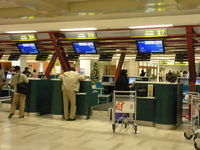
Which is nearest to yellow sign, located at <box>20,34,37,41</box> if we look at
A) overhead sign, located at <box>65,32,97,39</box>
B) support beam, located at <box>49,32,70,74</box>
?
support beam, located at <box>49,32,70,74</box>

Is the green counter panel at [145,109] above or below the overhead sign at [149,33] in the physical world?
below

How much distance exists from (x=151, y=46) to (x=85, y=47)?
7.54 feet

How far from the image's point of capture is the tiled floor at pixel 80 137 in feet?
18.3

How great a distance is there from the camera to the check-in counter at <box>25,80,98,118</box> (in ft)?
29.0

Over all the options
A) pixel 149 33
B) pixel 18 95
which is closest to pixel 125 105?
pixel 149 33

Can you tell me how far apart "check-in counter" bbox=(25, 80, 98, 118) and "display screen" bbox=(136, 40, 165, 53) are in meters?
2.10

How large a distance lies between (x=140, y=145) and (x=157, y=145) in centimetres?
35

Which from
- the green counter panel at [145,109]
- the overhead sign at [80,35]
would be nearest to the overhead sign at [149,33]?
the overhead sign at [80,35]

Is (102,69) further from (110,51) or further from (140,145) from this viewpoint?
(140,145)

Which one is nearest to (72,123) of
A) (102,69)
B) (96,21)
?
(96,21)

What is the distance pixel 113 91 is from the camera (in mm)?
8312

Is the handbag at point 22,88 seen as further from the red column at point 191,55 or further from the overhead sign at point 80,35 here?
the red column at point 191,55

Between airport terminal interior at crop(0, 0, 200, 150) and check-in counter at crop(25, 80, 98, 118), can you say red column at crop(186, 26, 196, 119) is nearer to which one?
airport terminal interior at crop(0, 0, 200, 150)

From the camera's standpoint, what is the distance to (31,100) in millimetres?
9273
